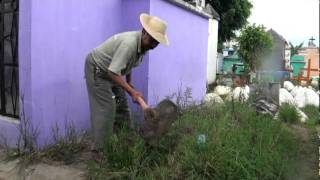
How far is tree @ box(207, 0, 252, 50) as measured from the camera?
18547 millimetres

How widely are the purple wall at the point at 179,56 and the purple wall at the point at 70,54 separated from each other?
1cm

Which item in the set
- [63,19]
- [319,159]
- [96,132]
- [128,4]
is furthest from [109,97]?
[319,159]

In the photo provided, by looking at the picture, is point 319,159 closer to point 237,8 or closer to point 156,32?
point 156,32

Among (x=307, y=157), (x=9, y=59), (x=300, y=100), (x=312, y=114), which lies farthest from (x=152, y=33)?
(x=300, y=100)

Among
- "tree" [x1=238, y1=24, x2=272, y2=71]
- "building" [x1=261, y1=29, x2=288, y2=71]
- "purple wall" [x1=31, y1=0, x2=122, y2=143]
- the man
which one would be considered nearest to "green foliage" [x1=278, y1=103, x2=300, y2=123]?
"purple wall" [x1=31, y1=0, x2=122, y2=143]

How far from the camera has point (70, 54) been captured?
484 centimetres

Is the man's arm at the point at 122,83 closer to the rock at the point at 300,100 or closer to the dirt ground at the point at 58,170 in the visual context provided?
the dirt ground at the point at 58,170

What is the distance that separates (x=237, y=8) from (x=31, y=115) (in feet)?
51.8

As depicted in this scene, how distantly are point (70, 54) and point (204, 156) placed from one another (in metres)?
2.04

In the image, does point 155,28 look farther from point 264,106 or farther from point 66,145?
point 264,106

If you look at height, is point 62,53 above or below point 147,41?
below

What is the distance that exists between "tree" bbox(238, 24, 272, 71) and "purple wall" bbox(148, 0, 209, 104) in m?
7.20

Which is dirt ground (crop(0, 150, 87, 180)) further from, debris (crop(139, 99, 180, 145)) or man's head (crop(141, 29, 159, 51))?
man's head (crop(141, 29, 159, 51))

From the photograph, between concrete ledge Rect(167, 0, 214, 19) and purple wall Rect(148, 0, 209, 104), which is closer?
purple wall Rect(148, 0, 209, 104)
